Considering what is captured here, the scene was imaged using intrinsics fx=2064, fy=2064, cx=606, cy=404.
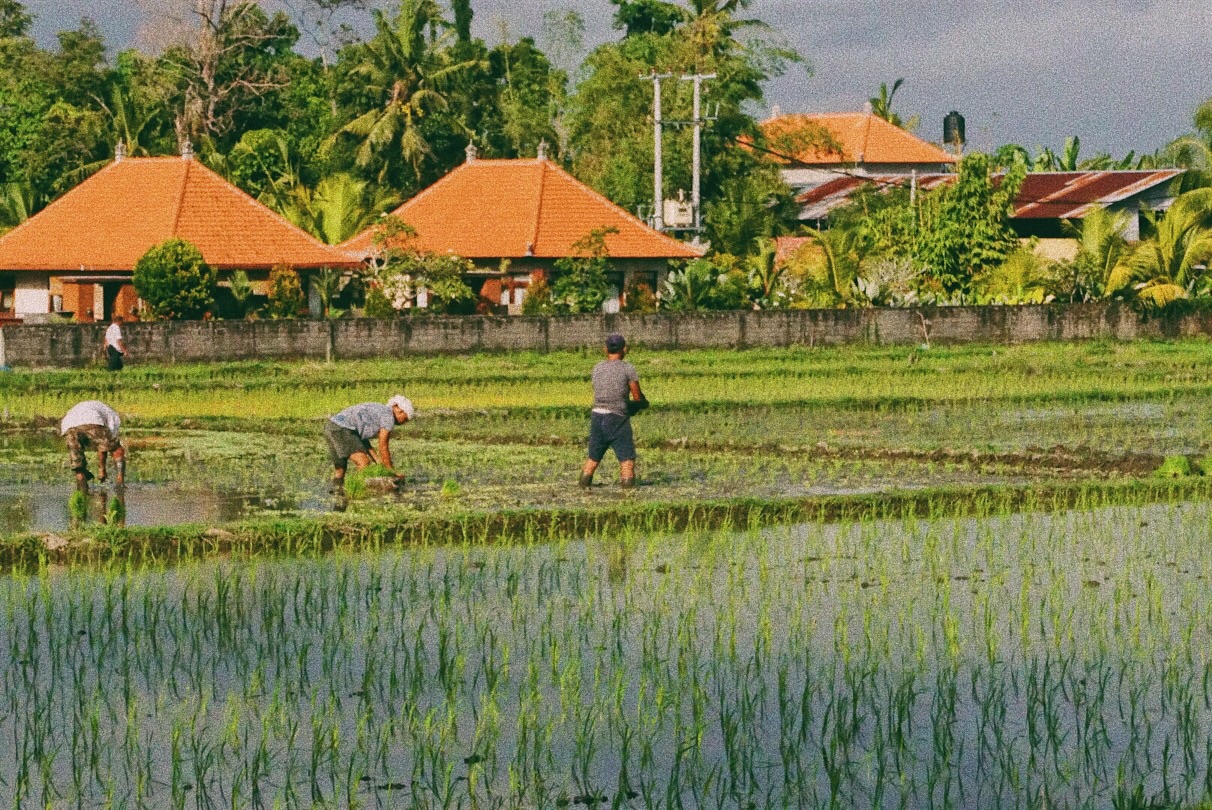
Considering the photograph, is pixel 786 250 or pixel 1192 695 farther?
pixel 786 250

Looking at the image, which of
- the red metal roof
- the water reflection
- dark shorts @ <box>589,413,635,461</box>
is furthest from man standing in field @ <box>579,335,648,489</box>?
the red metal roof

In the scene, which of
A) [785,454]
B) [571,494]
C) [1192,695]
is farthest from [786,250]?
[1192,695]

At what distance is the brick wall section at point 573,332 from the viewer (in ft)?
99.2

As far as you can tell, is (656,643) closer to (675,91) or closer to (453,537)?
(453,537)

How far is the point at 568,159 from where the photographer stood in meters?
54.3

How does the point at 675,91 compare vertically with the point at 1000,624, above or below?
above

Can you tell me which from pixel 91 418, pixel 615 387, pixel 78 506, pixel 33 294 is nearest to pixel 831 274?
pixel 33 294

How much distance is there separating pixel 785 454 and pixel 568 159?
37459 mm

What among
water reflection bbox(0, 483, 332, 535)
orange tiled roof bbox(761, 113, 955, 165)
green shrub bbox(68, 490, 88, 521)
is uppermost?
orange tiled roof bbox(761, 113, 955, 165)

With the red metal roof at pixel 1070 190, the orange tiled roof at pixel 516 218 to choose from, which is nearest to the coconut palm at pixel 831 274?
the orange tiled roof at pixel 516 218

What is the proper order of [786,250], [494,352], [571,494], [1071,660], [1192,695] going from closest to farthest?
[1192,695] < [1071,660] < [571,494] < [494,352] < [786,250]

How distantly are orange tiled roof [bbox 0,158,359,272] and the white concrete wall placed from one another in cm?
52

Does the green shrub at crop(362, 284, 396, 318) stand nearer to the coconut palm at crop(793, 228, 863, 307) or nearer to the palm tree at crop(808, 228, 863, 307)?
the coconut palm at crop(793, 228, 863, 307)

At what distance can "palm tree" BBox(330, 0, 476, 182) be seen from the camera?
4522 centimetres
